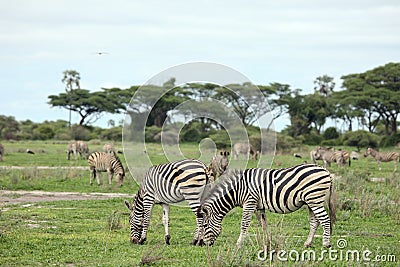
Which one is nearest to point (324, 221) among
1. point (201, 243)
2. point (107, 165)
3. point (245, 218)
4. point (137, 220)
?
point (245, 218)

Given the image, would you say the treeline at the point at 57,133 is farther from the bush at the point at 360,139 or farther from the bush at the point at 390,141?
the bush at the point at 390,141

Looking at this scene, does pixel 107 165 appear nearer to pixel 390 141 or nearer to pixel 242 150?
pixel 242 150

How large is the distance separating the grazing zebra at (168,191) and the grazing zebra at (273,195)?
0.27 meters

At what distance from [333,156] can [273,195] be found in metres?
21.7

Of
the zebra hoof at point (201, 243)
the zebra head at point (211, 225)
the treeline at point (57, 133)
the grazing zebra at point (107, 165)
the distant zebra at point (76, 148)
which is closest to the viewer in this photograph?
the zebra head at point (211, 225)

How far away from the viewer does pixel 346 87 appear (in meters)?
59.7

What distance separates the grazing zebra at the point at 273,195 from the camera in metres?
10.4

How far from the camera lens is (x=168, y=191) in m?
11.1

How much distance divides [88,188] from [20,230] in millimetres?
9114

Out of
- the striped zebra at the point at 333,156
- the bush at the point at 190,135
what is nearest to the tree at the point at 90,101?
the bush at the point at 190,135

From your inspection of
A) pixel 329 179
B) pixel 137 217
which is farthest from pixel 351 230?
pixel 137 217

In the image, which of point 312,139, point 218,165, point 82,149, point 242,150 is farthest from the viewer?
point 312,139

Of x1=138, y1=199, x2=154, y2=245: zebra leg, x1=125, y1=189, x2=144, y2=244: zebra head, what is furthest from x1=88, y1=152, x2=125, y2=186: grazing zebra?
x1=138, y1=199, x2=154, y2=245: zebra leg

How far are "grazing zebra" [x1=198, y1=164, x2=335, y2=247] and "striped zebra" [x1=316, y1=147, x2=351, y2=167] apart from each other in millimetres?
20875
